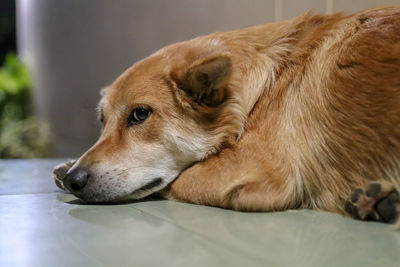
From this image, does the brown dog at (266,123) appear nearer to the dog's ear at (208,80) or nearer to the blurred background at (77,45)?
the dog's ear at (208,80)

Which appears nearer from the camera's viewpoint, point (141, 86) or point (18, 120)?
point (141, 86)

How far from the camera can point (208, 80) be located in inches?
70.7

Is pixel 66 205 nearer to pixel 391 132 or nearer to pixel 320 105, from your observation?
pixel 320 105

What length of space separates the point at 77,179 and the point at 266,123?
72 cm

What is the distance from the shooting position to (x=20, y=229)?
1380 millimetres

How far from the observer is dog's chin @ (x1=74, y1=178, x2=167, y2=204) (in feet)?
5.74

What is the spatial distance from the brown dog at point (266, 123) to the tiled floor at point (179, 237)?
9cm

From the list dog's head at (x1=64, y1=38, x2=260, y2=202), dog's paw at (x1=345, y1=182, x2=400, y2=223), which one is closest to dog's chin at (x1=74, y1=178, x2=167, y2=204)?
dog's head at (x1=64, y1=38, x2=260, y2=202)

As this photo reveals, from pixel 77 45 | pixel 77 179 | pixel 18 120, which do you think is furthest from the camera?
pixel 18 120

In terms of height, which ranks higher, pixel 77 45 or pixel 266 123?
pixel 266 123

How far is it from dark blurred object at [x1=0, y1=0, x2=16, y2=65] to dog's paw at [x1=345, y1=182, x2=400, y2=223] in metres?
10.6

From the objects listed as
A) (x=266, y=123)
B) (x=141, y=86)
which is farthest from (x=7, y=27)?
(x=266, y=123)

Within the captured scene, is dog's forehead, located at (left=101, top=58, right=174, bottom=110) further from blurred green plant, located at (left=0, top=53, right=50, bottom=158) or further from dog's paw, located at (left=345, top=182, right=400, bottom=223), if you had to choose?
Answer: blurred green plant, located at (left=0, top=53, right=50, bottom=158)

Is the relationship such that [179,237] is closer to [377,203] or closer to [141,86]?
[377,203]
